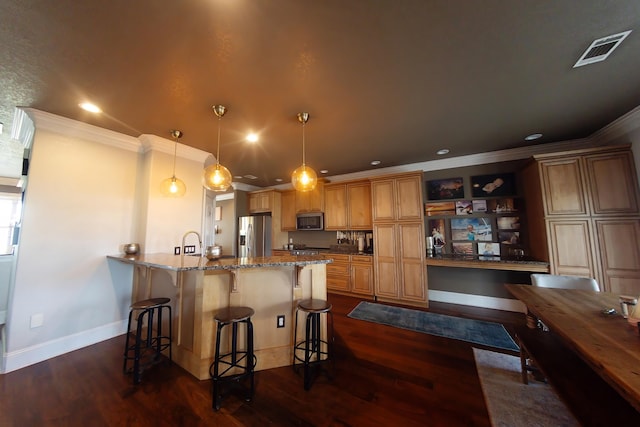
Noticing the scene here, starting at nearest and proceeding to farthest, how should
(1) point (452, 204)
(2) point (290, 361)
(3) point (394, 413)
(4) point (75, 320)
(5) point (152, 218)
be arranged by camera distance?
1. (3) point (394, 413)
2. (2) point (290, 361)
3. (4) point (75, 320)
4. (5) point (152, 218)
5. (1) point (452, 204)

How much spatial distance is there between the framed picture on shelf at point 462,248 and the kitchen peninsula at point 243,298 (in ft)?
9.87

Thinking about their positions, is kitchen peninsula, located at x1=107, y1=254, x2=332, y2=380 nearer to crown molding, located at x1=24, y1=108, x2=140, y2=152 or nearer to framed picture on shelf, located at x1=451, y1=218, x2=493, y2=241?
crown molding, located at x1=24, y1=108, x2=140, y2=152

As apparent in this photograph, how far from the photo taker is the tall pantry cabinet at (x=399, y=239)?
3967 millimetres

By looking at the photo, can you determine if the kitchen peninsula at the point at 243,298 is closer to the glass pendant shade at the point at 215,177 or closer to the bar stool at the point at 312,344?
the bar stool at the point at 312,344

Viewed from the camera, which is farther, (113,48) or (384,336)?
(384,336)

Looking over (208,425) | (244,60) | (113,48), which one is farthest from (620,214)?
(113,48)

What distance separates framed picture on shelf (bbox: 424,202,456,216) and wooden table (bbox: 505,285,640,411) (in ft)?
7.87

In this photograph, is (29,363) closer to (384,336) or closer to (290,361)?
(290,361)

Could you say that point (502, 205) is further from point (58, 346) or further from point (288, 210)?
point (58, 346)

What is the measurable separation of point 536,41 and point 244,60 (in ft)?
7.09

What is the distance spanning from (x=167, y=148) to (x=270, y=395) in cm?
341

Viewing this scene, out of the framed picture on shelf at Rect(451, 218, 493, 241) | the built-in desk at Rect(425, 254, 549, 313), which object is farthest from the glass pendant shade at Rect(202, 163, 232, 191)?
the framed picture on shelf at Rect(451, 218, 493, 241)

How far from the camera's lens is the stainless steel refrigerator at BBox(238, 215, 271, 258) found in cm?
569

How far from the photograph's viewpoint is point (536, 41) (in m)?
1.58
